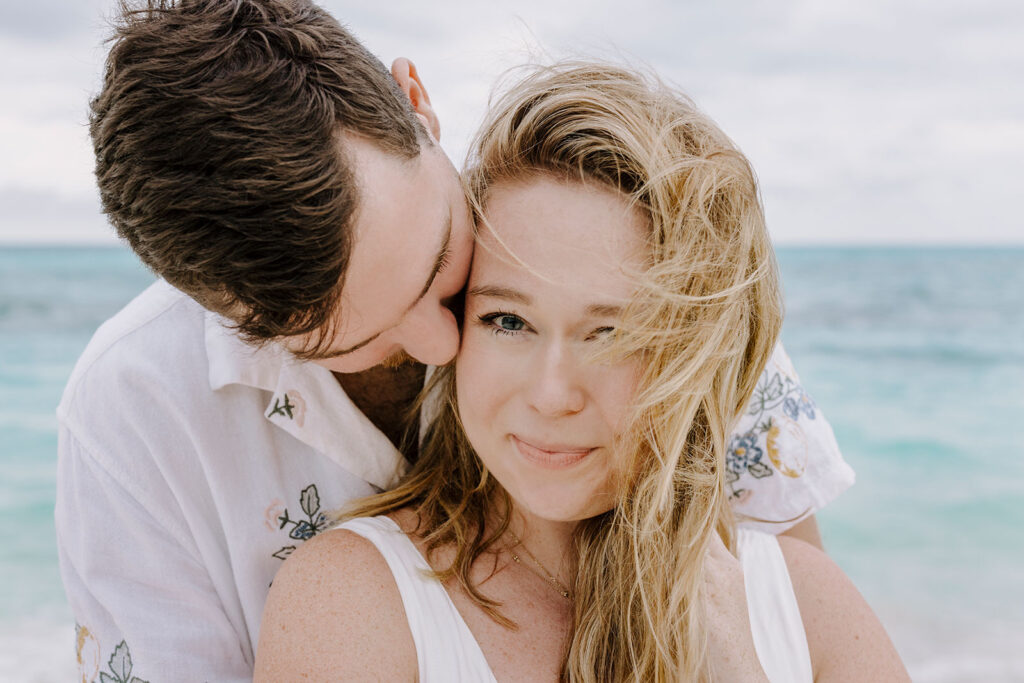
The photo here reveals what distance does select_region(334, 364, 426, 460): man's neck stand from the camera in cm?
239

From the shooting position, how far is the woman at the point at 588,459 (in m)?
1.83

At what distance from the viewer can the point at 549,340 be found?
72.2 inches

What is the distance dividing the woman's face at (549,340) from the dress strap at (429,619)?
0.90 feet

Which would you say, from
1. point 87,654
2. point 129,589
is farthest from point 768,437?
point 87,654

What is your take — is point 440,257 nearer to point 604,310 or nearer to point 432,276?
point 432,276

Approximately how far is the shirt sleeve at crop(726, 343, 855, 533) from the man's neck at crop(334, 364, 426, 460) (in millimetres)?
932

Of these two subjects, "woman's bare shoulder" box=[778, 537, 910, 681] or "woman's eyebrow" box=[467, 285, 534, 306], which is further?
"woman's bare shoulder" box=[778, 537, 910, 681]

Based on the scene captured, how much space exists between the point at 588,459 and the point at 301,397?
0.75 metres

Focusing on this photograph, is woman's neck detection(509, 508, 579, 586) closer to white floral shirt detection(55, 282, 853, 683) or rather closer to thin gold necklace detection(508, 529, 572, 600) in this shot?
thin gold necklace detection(508, 529, 572, 600)

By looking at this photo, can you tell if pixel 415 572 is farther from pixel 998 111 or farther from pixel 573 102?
pixel 998 111

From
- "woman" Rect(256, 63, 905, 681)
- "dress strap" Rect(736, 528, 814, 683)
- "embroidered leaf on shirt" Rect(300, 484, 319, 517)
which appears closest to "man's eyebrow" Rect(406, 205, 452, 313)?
"woman" Rect(256, 63, 905, 681)

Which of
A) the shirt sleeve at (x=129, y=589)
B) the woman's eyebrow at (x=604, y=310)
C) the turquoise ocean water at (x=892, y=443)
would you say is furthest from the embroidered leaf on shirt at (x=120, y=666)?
the turquoise ocean water at (x=892, y=443)

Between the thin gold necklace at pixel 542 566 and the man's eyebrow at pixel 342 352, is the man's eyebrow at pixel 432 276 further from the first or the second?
the thin gold necklace at pixel 542 566

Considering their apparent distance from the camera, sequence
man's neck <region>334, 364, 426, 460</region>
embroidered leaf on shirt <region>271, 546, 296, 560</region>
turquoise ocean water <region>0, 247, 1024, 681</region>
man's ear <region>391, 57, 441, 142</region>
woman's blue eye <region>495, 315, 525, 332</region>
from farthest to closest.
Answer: turquoise ocean water <region>0, 247, 1024, 681</region> → man's neck <region>334, 364, 426, 460</region> → embroidered leaf on shirt <region>271, 546, 296, 560</region> → man's ear <region>391, 57, 441, 142</region> → woman's blue eye <region>495, 315, 525, 332</region>
